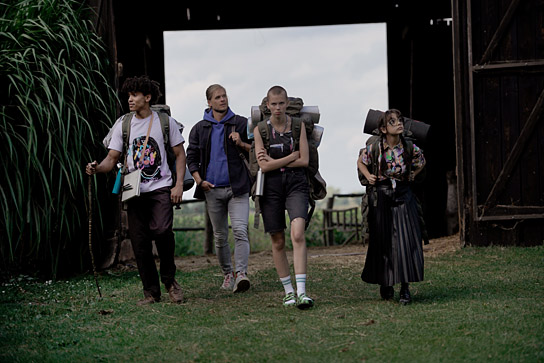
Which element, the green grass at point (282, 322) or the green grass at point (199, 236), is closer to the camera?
the green grass at point (282, 322)

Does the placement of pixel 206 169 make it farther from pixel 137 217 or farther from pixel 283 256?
pixel 283 256

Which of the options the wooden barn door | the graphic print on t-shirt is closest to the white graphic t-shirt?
the graphic print on t-shirt

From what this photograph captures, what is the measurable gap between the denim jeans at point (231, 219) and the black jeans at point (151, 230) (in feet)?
2.17

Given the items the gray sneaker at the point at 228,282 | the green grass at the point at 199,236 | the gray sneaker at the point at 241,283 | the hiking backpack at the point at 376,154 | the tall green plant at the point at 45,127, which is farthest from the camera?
the green grass at the point at 199,236

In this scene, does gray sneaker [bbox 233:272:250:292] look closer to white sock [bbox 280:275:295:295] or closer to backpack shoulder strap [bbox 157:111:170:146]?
white sock [bbox 280:275:295:295]

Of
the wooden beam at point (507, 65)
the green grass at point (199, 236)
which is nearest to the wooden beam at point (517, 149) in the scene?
the wooden beam at point (507, 65)

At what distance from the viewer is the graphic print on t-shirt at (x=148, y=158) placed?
6.17 meters

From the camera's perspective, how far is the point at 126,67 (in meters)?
10.5

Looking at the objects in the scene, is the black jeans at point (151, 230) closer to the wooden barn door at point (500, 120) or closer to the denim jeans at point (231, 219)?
the denim jeans at point (231, 219)

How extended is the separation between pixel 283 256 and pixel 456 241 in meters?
5.44

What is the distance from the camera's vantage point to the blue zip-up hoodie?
22.5 ft

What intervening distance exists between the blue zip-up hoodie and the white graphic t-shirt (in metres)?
0.66

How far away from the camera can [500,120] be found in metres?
9.53

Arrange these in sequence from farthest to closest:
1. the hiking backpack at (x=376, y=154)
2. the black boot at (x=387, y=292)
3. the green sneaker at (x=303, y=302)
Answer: the black boot at (x=387, y=292), the hiking backpack at (x=376, y=154), the green sneaker at (x=303, y=302)
